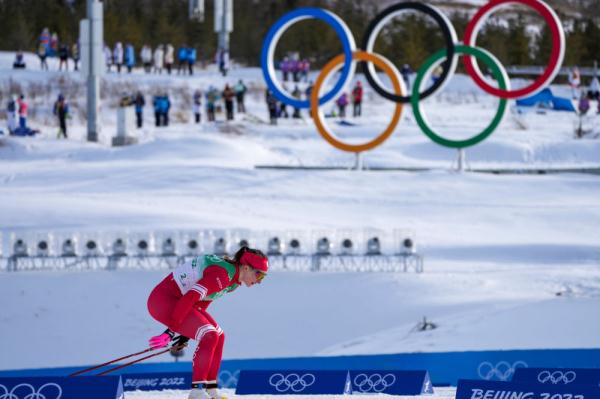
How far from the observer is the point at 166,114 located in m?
37.4

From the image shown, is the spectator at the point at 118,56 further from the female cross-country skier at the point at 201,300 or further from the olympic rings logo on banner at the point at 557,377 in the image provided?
the female cross-country skier at the point at 201,300

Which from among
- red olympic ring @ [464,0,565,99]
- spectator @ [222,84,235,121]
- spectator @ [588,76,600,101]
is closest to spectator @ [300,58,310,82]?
spectator @ [222,84,235,121]

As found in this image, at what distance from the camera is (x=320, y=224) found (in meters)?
23.5

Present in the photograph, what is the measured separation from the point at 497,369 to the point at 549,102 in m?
33.1

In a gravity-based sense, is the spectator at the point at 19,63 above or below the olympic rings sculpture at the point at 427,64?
below

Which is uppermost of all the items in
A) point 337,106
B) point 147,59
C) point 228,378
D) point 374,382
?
point 147,59

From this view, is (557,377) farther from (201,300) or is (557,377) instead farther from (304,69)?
(304,69)

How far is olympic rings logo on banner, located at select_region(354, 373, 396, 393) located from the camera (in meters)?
10.3

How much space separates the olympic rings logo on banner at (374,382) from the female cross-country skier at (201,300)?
2508mm

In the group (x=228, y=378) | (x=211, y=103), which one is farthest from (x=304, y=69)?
(x=228, y=378)

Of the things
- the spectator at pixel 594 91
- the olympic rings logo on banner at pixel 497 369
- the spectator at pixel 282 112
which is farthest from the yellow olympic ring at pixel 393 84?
the spectator at pixel 594 91

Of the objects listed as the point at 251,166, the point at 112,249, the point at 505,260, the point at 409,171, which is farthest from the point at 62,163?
the point at 505,260

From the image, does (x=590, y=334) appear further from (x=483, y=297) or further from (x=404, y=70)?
(x=404, y=70)

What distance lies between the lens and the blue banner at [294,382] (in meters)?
9.80
